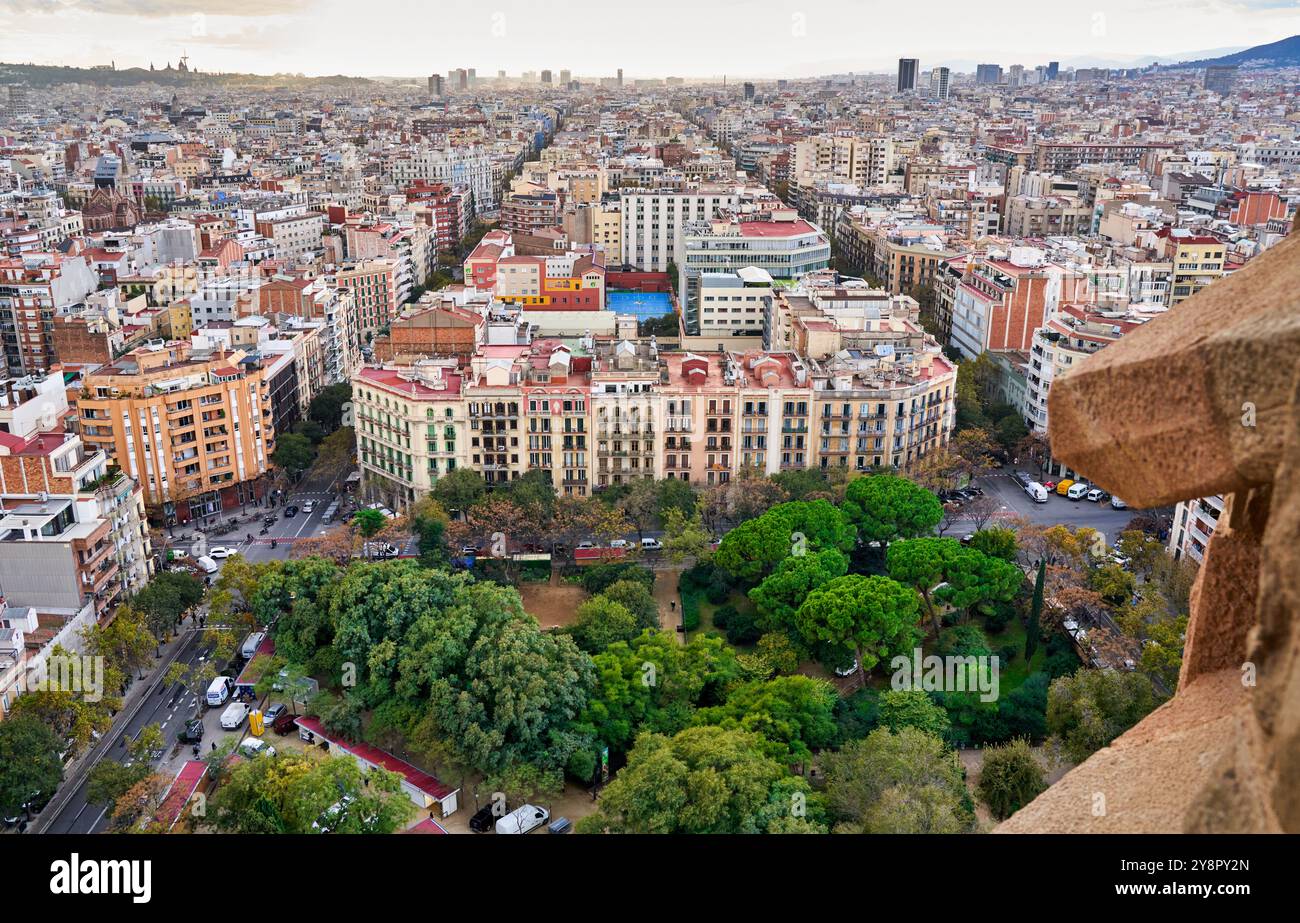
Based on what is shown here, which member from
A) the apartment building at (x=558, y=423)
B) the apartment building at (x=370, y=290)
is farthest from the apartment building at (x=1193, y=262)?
the apartment building at (x=370, y=290)

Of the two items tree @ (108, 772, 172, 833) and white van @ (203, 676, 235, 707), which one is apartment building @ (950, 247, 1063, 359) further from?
tree @ (108, 772, 172, 833)

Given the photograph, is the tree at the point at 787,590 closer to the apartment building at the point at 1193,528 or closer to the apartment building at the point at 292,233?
the apartment building at the point at 1193,528

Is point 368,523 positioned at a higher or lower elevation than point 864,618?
lower

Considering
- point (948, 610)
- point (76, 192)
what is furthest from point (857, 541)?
point (76, 192)

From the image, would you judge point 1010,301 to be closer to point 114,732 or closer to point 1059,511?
point 1059,511

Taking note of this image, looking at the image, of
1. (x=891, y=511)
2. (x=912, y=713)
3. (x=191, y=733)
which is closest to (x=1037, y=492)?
(x=891, y=511)

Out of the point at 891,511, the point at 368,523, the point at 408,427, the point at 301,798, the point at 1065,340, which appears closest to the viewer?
the point at 301,798
